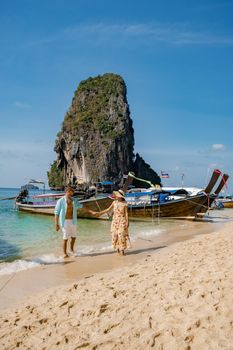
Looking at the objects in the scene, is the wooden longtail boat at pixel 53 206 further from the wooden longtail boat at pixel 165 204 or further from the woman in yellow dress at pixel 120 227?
the woman in yellow dress at pixel 120 227

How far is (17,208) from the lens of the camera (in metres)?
28.0

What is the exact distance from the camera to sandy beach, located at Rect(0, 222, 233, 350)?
2.88m

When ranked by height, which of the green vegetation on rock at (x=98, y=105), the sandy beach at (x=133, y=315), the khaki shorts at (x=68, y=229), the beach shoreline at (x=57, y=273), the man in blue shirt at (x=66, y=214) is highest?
the green vegetation on rock at (x=98, y=105)

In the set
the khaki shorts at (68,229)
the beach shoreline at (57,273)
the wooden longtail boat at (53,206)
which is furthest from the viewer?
the wooden longtail boat at (53,206)

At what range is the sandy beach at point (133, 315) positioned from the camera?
9.46 ft

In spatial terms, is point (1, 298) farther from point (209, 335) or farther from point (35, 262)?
point (209, 335)

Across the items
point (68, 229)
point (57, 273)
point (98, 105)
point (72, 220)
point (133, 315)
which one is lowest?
point (57, 273)

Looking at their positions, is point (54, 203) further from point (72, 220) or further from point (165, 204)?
point (72, 220)

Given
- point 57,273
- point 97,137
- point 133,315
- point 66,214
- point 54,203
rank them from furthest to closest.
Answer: point 97,137 < point 54,203 < point 66,214 < point 57,273 < point 133,315

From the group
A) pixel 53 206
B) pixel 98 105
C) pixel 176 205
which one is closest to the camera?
pixel 176 205

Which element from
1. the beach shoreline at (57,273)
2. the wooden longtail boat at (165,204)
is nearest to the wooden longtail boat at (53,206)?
the wooden longtail boat at (165,204)

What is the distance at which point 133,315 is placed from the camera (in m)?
3.37

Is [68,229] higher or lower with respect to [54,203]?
lower

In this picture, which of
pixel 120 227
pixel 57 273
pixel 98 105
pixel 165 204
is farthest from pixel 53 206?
pixel 98 105
